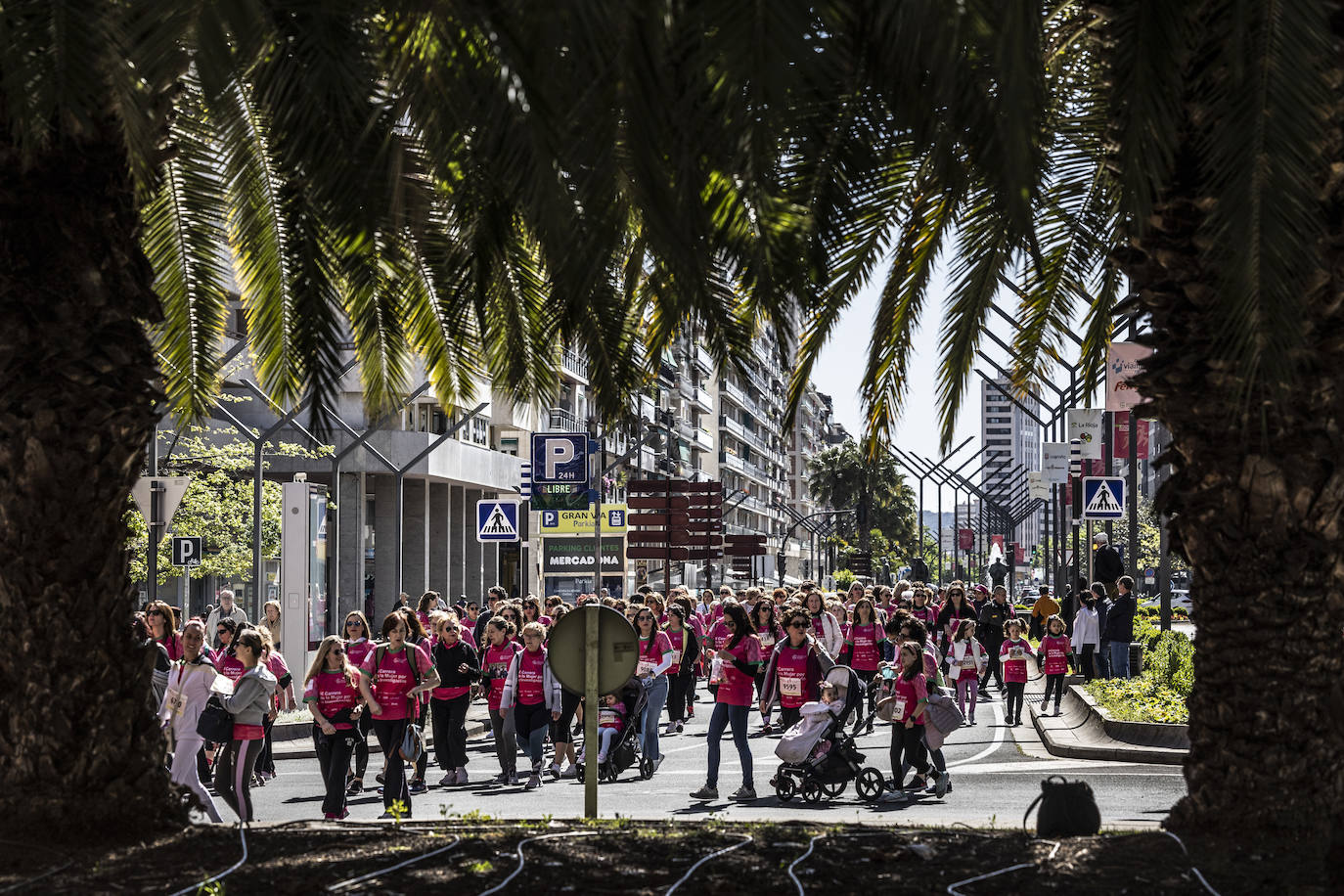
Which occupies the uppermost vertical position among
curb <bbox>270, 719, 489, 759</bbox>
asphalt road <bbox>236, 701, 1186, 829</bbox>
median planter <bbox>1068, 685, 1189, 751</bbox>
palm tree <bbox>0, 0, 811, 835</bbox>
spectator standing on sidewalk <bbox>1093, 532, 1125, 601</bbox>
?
palm tree <bbox>0, 0, 811, 835</bbox>

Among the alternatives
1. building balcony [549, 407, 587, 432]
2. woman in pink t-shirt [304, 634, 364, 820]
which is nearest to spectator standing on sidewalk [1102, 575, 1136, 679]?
woman in pink t-shirt [304, 634, 364, 820]

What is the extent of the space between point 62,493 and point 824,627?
48.7 ft

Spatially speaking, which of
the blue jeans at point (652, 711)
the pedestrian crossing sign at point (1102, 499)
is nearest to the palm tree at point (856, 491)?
the pedestrian crossing sign at point (1102, 499)

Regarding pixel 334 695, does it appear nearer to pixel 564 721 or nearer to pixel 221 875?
pixel 564 721

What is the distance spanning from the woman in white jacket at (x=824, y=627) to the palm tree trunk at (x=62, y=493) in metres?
13.9

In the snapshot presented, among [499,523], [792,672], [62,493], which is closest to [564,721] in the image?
[792,672]

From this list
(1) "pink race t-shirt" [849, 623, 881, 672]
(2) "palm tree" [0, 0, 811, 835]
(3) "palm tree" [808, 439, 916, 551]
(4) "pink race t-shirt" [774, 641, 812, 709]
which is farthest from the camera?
(3) "palm tree" [808, 439, 916, 551]

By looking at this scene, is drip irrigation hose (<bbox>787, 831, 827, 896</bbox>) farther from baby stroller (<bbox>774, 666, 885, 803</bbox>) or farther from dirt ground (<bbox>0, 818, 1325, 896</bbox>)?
baby stroller (<bbox>774, 666, 885, 803</bbox>)

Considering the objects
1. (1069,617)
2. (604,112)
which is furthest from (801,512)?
(604,112)

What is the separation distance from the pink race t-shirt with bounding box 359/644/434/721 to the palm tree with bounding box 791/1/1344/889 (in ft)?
18.1

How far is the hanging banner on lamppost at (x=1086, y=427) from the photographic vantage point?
26.8m

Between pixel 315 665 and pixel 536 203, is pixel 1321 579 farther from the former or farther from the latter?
pixel 315 665

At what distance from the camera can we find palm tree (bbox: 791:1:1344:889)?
19.8 feet

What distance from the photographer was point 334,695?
13.3m
